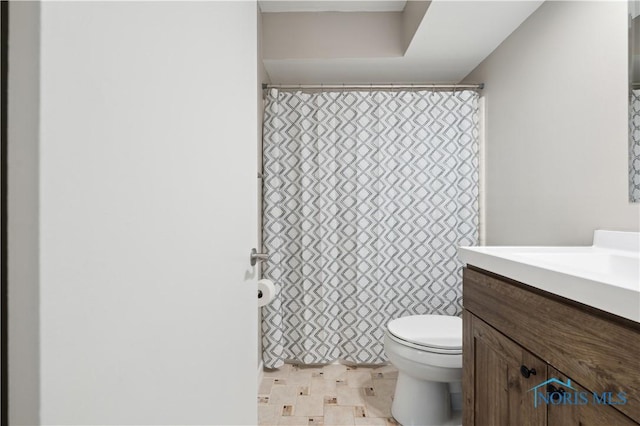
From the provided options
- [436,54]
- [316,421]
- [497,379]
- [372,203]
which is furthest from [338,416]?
[436,54]

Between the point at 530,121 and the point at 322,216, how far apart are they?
1263 millimetres

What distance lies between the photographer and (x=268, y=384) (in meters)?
2.20

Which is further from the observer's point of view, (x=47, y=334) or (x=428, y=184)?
(x=428, y=184)

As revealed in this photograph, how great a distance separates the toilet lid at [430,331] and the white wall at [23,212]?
1565 millimetres

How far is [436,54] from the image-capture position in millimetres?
2277

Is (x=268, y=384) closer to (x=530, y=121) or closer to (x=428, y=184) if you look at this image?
(x=428, y=184)

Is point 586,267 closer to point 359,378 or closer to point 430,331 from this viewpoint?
point 430,331

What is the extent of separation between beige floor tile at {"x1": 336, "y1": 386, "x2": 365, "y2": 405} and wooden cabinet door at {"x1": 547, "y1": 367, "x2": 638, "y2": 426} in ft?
4.29

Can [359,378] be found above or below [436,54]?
below

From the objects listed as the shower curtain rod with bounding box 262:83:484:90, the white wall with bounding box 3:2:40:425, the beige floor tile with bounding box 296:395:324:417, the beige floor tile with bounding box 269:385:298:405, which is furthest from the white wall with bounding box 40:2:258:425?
the shower curtain rod with bounding box 262:83:484:90

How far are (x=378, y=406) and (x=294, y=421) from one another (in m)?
0.45

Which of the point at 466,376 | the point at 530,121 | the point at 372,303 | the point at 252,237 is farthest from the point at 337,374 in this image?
the point at 530,121

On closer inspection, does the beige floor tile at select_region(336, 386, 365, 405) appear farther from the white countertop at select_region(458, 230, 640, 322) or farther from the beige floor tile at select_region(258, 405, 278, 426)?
the white countertop at select_region(458, 230, 640, 322)

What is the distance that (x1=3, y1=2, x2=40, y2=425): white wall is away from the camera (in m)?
0.30
